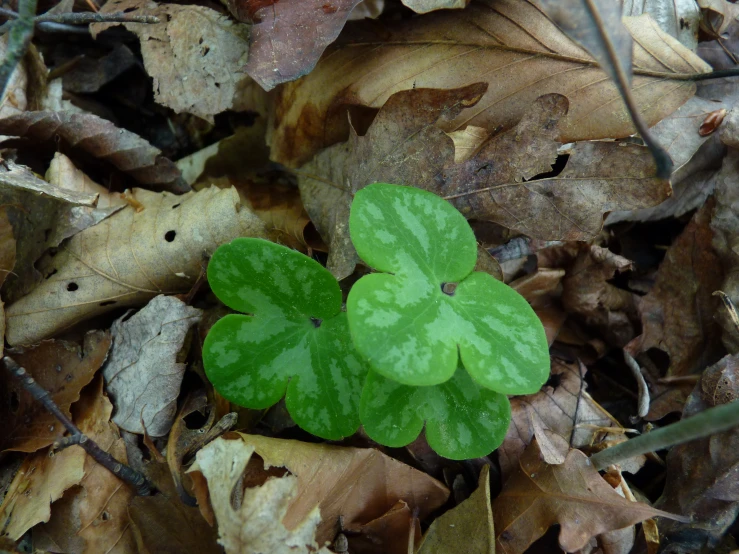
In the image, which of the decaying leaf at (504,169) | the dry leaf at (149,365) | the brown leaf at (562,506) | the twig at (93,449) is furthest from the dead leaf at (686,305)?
the twig at (93,449)

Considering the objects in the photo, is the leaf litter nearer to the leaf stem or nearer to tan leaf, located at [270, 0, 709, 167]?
tan leaf, located at [270, 0, 709, 167]

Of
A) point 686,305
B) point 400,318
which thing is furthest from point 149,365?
point 686,305

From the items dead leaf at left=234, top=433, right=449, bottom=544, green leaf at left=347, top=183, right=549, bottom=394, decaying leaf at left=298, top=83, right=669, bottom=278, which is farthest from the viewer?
decaying leaf at left=298, top=83, right=669, bottom=278

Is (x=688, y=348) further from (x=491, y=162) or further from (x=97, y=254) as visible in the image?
(x=97, y=254)

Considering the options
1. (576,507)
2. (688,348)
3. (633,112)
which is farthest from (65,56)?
(688,348)

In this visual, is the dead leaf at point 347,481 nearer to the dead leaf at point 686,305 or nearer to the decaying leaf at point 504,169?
the decaying leaf at point 504,169

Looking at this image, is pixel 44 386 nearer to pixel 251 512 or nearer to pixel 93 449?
pixel 93 449

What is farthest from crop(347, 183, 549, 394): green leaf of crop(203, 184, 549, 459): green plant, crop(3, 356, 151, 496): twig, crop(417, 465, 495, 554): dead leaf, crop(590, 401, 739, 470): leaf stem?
crop(3, 356, 151, 496): twig
